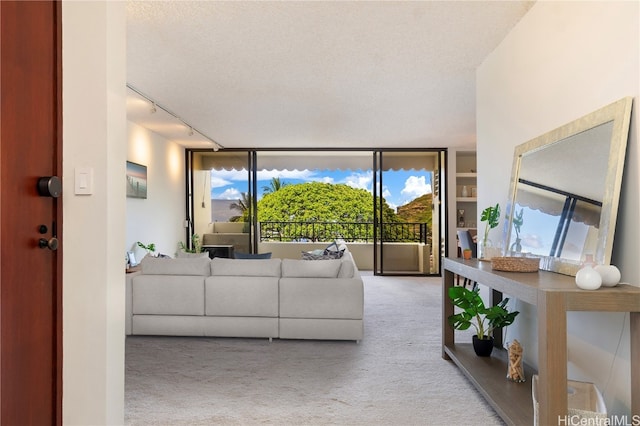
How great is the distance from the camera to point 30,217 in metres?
1.47

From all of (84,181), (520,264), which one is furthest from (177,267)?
(520,264)

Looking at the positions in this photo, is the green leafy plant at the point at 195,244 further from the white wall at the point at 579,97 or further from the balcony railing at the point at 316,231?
the white wall at the point at 579,97

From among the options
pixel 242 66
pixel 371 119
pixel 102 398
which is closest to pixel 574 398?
pixel 102 398

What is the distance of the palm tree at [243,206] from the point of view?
793 centimetres

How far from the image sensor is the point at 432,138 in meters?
6.73

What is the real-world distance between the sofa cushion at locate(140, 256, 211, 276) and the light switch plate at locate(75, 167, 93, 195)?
2.21 m

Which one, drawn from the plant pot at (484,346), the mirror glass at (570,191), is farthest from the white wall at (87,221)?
the plant pot at (484,346)

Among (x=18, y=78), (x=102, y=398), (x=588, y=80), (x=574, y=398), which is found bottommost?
(x=574, y=398)

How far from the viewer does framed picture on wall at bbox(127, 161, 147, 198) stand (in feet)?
17.4

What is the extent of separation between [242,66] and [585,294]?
3127 millimetres

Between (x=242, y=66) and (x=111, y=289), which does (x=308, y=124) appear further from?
(x=111, y=289)

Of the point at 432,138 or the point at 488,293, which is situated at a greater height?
the point at 432,138

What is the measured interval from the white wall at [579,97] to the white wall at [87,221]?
222 centimetres

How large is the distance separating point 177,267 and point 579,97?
3367 millimetres
